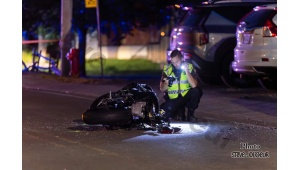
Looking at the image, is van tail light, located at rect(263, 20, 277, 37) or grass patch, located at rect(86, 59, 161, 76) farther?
grass patch, located at rect(86, 59, 161, 76)

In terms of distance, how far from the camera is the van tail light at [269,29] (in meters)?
15.5

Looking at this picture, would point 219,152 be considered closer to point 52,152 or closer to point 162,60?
point 52,152

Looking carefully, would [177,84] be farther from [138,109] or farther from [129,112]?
[129,112]

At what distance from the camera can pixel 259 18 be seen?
15945 mm

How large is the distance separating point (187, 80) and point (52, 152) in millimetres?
3374

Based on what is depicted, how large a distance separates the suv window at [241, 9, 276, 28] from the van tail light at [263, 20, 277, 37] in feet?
0.42

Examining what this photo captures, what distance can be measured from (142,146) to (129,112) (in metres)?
1.30

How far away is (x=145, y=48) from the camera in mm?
32312

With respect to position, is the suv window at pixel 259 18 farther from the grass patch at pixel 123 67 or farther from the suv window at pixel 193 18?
the grass patch at pixel 123 67

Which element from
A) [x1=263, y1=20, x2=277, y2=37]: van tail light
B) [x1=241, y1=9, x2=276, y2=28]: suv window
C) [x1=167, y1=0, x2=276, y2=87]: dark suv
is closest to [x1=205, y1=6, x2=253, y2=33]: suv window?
[x1=167, y1=0, x2=276, y2=87]: dark suv

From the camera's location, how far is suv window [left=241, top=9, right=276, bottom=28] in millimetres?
15805

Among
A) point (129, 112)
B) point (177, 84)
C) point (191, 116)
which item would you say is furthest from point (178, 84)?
point (129, 112)

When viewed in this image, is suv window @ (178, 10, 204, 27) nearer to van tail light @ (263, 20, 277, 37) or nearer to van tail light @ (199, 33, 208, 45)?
van tail light @ (199, 33, 208, 45)
